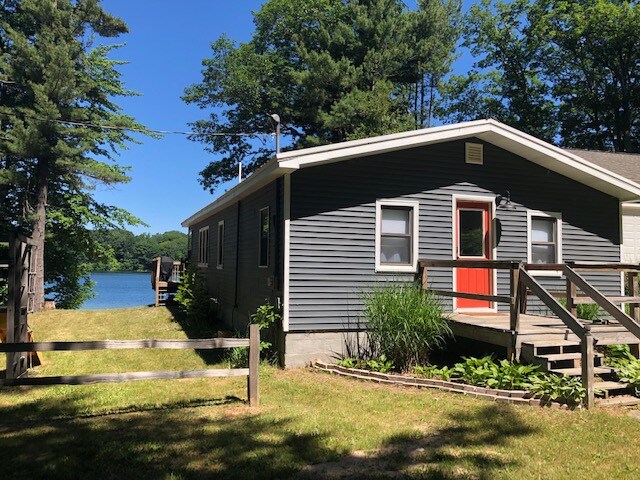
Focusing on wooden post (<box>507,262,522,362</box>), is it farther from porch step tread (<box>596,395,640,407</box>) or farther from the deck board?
porch step tread (<box>596,395,640,407</box>)

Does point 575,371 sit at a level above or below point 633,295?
below

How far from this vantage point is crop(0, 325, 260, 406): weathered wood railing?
5188 mm

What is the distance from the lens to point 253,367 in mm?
5668

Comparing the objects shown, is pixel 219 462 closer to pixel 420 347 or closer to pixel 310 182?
pixel 420 347

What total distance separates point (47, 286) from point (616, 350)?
2587 centimetres

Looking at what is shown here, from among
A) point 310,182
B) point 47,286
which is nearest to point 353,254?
point 310,182

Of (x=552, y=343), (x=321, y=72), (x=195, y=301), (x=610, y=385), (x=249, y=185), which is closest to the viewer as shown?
(x=610, y=385)

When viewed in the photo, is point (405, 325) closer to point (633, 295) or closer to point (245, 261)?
point (633, 295)

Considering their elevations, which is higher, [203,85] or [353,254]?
[203,85]

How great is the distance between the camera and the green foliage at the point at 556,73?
27922mm

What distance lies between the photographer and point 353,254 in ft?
27.9

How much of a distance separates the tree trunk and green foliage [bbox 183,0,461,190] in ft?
30.9

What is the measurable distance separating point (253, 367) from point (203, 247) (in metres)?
12.7

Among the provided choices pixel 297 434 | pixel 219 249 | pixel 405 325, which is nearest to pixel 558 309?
pixel 405 325
